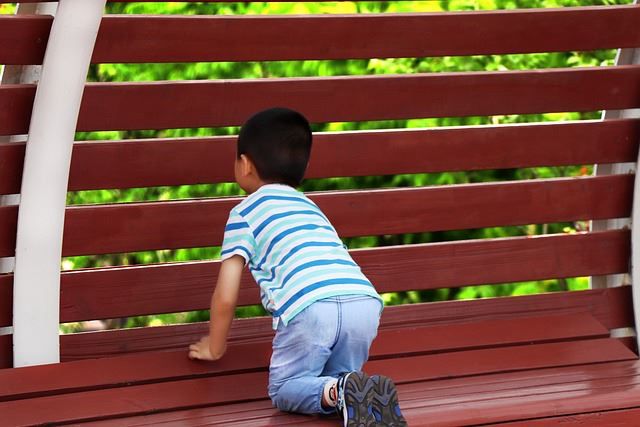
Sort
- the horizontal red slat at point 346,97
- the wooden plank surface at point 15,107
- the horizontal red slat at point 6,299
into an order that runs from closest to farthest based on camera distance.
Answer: the wooden plank surface at point 15,107
the horizontal red slat at point 6,299
the horizontal red slat at point 346,97

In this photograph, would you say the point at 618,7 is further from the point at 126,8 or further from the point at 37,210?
the point at 126,8

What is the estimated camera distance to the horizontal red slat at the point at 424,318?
412 centimetres

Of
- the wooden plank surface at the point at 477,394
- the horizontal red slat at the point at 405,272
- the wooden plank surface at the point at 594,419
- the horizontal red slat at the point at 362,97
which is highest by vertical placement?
the horizontal red slat at the point at 362,97

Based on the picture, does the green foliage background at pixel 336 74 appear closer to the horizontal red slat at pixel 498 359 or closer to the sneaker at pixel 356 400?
the horizontal red slat at pixel 498 359

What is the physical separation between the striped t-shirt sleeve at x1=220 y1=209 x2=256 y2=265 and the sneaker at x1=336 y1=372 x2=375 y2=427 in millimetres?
526

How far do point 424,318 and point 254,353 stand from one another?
88cm

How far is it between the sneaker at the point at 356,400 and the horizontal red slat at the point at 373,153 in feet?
3.92

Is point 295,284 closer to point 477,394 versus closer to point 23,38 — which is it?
point 477,394

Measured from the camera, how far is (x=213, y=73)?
20.7ft

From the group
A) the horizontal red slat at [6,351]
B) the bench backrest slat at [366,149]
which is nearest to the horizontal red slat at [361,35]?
the bench backrest slat at [366,149]

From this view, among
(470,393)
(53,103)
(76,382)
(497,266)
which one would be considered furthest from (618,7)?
(76,382)

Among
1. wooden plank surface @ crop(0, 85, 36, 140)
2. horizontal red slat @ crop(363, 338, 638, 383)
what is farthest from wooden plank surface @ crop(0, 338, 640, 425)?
wooden plank surface @ crop(0, 85, 36, 140)

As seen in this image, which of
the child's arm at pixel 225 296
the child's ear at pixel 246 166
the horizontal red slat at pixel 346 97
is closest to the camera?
the child's arm at pixel 225 296

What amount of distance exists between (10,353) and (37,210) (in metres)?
0.53
